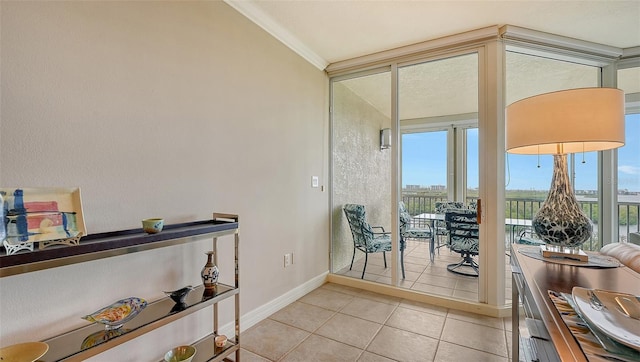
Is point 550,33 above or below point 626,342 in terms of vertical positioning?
above

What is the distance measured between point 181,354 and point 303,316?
1064 mm

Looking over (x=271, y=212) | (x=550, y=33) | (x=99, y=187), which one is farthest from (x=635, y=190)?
(x=99, y=187)

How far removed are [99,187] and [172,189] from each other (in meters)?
0.37

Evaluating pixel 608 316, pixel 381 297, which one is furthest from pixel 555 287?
pixel 381 297

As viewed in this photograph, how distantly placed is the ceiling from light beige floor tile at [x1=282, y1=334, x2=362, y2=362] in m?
2.59

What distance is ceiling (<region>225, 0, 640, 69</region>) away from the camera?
2090mm

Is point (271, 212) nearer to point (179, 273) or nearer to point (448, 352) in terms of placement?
point (179, 273)

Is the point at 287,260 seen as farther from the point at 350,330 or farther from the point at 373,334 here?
the point at 373,334

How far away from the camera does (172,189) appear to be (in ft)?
5.40

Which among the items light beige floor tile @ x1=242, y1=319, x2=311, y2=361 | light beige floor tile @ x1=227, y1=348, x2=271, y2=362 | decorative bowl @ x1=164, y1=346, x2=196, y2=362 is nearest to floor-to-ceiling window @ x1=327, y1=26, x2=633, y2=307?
light beige floor tile @ x1=242, y1=319, x2=311, y2=361

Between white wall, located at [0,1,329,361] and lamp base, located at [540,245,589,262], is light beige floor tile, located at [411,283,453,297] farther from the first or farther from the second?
lamp base, located at [540,245,589,262]

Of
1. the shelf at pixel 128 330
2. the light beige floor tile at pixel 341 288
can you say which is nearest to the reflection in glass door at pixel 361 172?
the light beige floor tile at pixel 341 288

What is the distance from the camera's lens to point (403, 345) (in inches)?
76.5

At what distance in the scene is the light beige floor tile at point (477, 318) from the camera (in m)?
2.25
